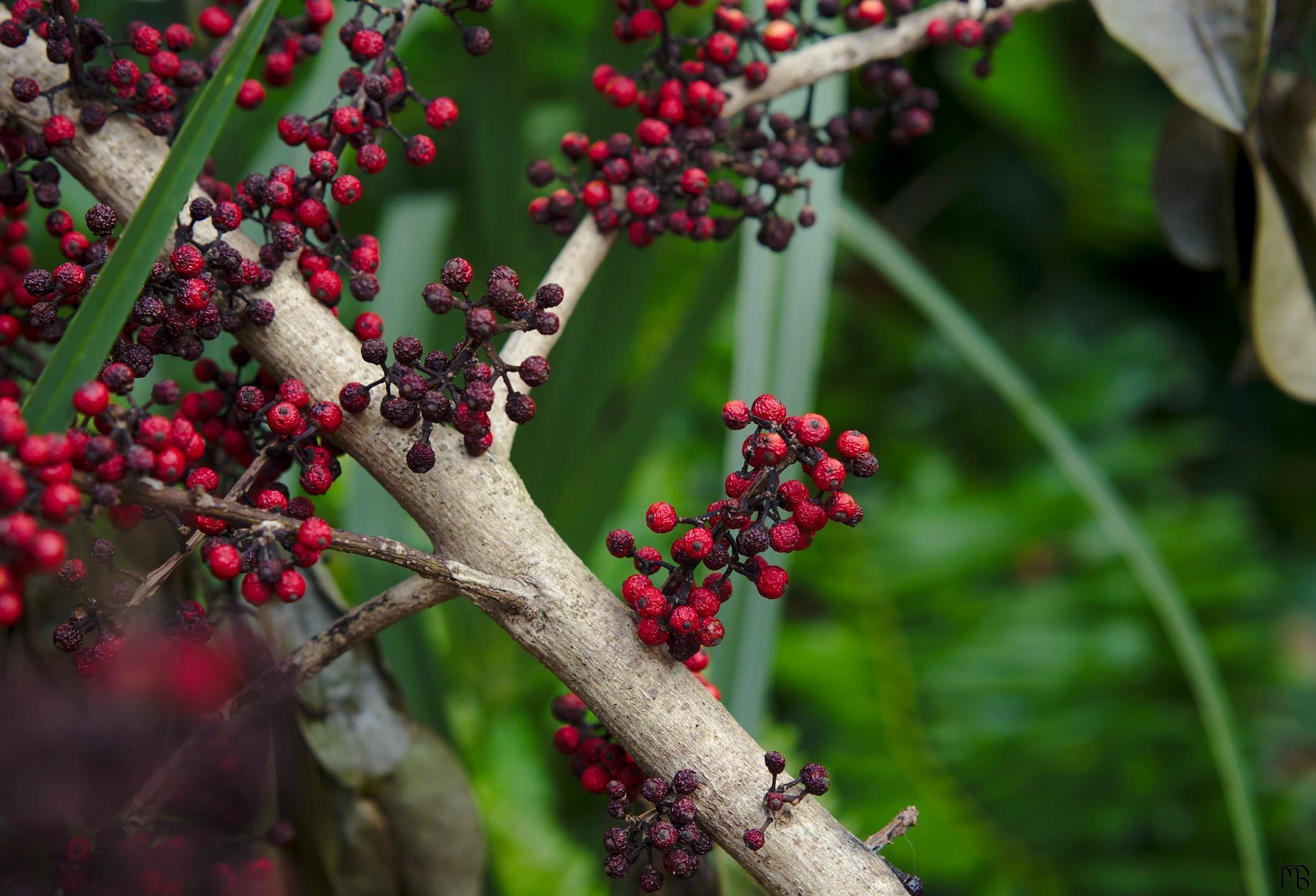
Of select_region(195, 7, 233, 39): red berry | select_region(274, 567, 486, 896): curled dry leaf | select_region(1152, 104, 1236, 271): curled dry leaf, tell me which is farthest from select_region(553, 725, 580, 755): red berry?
select_region(1152, 104, 1236, 271): curled dry leaf

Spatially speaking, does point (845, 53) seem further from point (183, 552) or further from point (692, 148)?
point (183, 552)

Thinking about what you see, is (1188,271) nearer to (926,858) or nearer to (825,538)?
(825,538)

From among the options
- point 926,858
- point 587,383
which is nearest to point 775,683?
point 926,858

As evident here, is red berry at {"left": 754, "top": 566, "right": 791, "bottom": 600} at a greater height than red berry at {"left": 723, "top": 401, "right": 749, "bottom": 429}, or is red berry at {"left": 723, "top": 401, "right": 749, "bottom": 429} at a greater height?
red berry at {"left": 723, "top": 401, "right": 749, "bottom": 429}

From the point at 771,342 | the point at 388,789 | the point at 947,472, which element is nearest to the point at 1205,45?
the point at 771,342

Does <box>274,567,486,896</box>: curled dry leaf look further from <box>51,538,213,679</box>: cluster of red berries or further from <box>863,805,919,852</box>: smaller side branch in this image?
<box>863,805,919,852</box>: smaller side branch

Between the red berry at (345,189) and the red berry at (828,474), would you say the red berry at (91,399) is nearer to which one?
the red berry at (345,189)
